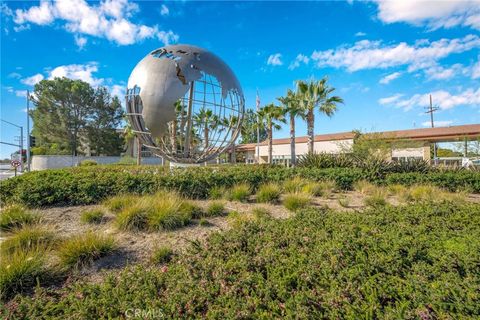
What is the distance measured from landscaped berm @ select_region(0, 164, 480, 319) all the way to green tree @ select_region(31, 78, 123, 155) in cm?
4070

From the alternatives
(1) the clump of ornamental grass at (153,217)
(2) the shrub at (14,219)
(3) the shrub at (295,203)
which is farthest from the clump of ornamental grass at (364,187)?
(2) the shrub at (14,219)

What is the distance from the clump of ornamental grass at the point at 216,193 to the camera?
347 inches

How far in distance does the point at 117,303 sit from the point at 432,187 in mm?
12237

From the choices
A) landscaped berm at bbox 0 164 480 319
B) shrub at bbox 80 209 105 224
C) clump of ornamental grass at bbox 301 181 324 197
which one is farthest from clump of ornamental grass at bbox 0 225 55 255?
clump of ornamental grass at bbox 301 181 324 197

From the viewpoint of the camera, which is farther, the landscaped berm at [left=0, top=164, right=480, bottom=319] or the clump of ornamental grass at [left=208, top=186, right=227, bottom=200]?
the clump of ornamental grass at [left=208, top=186, right=227, bottom=200]

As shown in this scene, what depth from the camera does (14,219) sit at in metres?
5.90

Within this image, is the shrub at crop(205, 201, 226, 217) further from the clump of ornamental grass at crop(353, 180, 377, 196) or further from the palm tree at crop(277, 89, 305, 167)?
the palm tree at crop(277, 89, 305, 167)

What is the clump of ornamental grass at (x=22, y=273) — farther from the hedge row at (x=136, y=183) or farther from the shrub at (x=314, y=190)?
the shrub at (x=314, y=190)

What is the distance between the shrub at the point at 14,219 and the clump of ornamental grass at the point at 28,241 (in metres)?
1.09

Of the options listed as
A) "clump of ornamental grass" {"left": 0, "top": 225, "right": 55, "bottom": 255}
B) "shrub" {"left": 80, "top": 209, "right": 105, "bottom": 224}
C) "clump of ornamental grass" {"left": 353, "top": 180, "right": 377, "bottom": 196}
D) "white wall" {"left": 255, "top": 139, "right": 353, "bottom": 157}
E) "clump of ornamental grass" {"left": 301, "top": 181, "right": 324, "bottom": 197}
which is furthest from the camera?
"white wall" {"left": 255, "top": 139, "right": 353, "bottom": 157}

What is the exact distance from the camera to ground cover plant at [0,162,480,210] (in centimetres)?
804

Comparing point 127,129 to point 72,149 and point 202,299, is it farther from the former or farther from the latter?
point 202,299

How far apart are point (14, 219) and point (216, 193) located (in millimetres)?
5430

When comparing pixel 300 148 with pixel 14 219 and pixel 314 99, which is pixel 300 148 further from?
pixel 14 219
